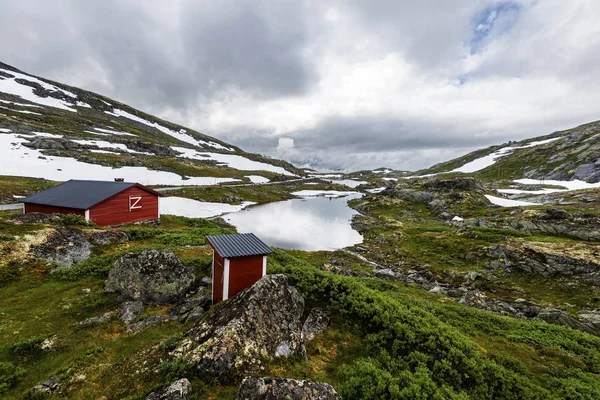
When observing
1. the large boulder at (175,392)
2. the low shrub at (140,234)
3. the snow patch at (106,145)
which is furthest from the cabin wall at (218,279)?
the snow patch at (106,145)

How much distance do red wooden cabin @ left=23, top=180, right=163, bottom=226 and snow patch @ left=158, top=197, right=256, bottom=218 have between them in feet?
58.4

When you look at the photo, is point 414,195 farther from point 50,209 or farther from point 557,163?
point 50,209

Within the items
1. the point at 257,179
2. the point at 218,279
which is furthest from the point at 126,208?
the point at 257,179

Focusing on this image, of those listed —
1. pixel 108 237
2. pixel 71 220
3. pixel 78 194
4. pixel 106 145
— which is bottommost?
pixel 108 237

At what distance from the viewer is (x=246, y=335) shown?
30.7ft

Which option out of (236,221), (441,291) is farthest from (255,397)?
(236,221)

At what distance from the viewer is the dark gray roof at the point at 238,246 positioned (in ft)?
43.6

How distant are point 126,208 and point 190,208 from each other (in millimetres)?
26171

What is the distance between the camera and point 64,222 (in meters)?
29.1

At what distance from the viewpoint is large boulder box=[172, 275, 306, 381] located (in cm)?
857

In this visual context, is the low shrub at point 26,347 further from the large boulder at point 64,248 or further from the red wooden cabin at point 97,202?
the red wooden cabin at point 97,202

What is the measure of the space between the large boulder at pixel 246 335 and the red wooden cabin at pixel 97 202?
3405cm

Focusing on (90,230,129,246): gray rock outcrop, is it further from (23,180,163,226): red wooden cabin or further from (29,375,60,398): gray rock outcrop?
(29,375,60,398): gray rock outcrop

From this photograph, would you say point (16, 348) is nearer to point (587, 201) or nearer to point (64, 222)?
point (64, 222)
